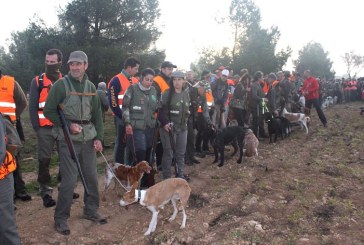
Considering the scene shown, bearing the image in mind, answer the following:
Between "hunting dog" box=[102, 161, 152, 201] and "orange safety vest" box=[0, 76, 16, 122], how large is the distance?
182 centimetres

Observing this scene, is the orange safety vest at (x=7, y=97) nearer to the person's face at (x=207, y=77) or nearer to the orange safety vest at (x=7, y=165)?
the orange safety vest at (x=7, y=165)

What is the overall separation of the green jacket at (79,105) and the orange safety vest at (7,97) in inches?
48.8

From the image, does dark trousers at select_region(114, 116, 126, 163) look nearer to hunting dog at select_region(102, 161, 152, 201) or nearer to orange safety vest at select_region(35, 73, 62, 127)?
hunting dog at select_region(102, 161, 152, 201)

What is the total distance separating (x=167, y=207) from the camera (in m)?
5.86

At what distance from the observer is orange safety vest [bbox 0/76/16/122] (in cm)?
534

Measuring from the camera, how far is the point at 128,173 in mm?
5848

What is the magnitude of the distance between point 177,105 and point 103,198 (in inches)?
85.3

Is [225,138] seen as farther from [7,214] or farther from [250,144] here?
[7,214]

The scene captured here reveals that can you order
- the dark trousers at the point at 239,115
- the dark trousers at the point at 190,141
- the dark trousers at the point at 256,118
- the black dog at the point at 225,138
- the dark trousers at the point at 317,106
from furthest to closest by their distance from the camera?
the dark trousers at the point at 317,106 → the dark trousers at the point at 256,118 → the dark trousers at the point at 239,115 → the black dog at the point at 225,138 → the dark trousers at the point at 190,141

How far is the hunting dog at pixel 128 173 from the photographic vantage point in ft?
18.6

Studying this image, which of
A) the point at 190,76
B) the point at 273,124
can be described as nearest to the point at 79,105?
the point at 190,76

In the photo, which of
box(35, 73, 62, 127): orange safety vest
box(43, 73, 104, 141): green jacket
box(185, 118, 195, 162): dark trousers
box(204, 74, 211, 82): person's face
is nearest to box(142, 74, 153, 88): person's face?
box(43, 73, 104, 141): green jacket

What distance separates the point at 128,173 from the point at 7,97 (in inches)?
88.3

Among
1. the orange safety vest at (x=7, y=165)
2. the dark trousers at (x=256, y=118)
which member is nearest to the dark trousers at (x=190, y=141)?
the dark trousers at (x=256, y=118)
